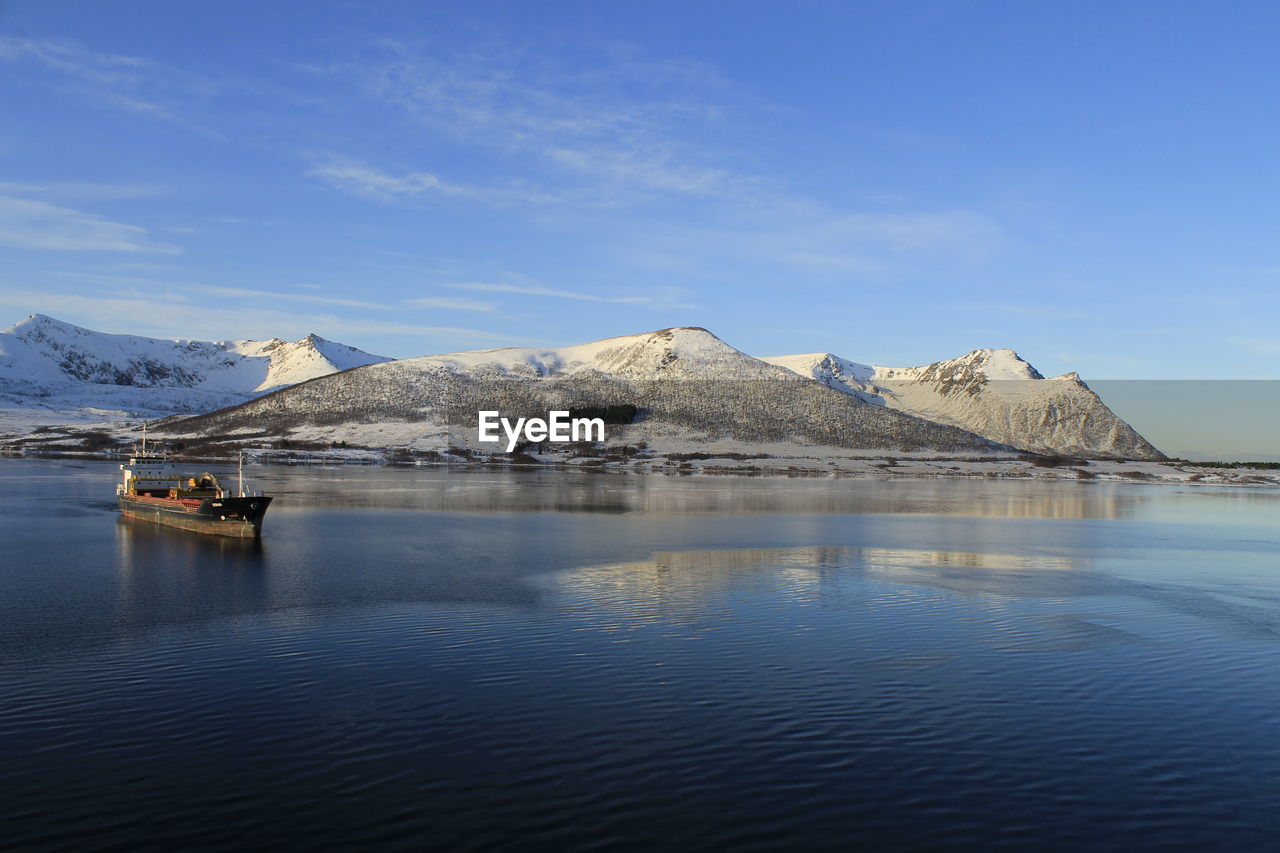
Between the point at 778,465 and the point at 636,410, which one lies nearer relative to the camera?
the point at 778,465

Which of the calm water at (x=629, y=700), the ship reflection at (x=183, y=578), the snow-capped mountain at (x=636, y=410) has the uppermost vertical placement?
the snow-capped mountain at (x=636, y=410)

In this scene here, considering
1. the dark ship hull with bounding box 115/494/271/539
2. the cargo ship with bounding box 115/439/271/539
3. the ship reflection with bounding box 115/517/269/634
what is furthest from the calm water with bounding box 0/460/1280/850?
the cargo ship with bounding box 115/439/271/539

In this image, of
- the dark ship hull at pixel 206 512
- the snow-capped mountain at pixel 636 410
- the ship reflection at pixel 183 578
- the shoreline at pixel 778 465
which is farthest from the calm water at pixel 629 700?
the snow-capped mountain at pixel 636 410

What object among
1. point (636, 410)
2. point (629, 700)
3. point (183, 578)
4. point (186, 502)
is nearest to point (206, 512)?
point (186, 502)

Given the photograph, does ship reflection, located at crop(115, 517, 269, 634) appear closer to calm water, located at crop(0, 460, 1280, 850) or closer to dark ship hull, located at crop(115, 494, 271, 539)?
calm water, located at crop(0, 460, 1280, 850)

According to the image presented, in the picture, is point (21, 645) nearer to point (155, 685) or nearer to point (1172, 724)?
point (155, 685)

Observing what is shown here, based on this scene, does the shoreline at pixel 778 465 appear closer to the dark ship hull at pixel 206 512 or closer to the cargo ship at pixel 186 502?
the cargo ship at pixel 186 502

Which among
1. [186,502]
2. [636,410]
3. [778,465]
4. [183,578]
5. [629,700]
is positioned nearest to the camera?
[629,700]

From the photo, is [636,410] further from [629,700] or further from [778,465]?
[629,700]
